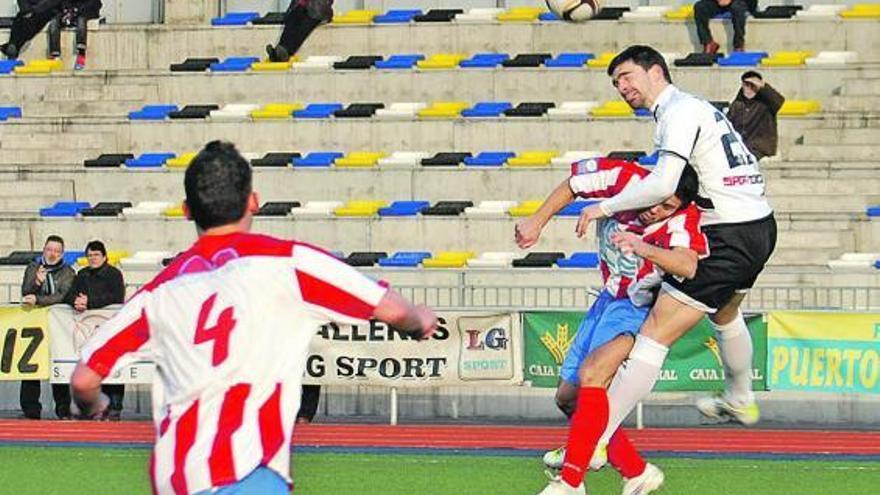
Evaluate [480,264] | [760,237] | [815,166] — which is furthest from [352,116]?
[760,237]

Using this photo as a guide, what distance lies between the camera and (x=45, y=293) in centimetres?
1825

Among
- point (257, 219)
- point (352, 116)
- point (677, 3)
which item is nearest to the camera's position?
point (257, 219)

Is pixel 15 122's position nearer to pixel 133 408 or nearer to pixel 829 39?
pixel 133 408

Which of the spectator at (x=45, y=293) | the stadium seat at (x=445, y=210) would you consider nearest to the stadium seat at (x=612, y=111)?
the stadium seat at (x=445, y=210)

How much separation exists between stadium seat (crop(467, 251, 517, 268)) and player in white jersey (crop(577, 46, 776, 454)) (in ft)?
33.7

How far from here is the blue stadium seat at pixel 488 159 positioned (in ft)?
73.5

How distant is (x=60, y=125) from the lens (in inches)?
968

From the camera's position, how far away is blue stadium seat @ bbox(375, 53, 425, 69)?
24.5m

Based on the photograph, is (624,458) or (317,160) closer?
(624,458)

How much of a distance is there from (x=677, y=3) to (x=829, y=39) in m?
2.86

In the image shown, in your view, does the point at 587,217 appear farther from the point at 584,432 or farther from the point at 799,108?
the point at 799,108

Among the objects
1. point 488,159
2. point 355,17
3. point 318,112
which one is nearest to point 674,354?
point 488,159

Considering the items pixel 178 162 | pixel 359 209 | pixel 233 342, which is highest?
pixel 233 342

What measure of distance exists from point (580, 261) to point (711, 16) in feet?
18.1
